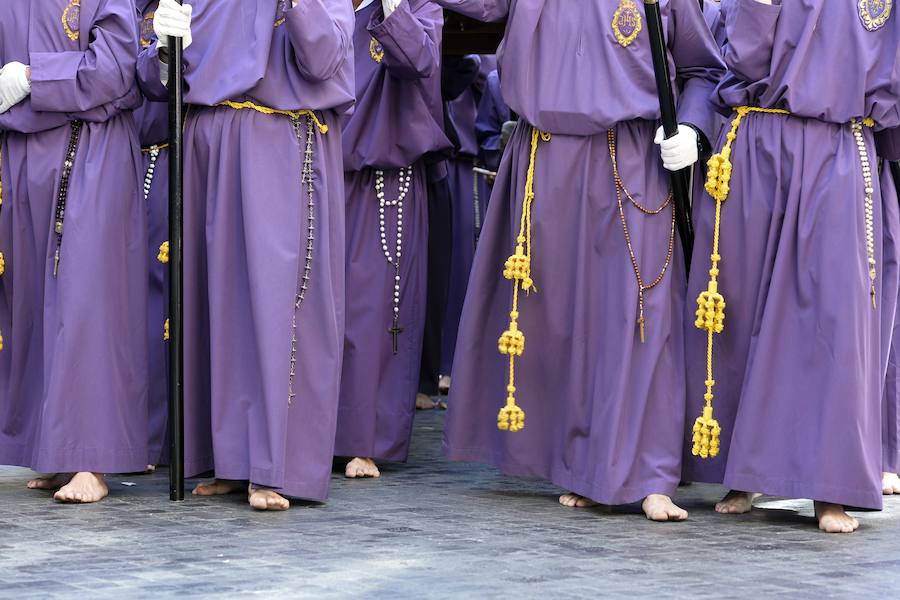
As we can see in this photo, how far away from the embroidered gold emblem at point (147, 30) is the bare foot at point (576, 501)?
236 centimetres

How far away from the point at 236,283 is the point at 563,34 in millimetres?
1470

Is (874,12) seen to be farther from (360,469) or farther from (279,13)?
(360,469)

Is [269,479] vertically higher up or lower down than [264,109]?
lower down

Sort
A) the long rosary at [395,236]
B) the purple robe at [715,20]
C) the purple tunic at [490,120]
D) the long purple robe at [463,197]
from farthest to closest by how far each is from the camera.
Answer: the purple tunic at [490,120] → the long purple robe at [463,197] → the long rosary at [395,236] → the purple robe at [715,20]

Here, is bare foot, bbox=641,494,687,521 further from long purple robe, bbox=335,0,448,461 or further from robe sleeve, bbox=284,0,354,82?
robe sleeve, bbox=284,0,354,82

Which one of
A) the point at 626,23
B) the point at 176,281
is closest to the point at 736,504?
the point at 626,23

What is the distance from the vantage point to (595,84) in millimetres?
5219

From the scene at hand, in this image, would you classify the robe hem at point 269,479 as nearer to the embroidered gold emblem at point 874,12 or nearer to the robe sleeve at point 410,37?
the robe sleeve at point 410,37

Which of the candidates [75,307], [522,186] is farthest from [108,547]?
[522,186]

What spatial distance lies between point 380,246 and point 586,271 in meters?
1.21

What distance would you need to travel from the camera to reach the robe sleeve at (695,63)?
5.30 metres

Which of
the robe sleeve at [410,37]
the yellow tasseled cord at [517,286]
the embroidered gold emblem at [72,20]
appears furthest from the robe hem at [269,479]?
the robe sleeve at [410,37]

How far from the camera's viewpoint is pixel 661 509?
16.3 feet

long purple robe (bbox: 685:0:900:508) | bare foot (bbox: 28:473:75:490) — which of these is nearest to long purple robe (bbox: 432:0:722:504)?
long purple robe (bbox: 685:0:900:508)
